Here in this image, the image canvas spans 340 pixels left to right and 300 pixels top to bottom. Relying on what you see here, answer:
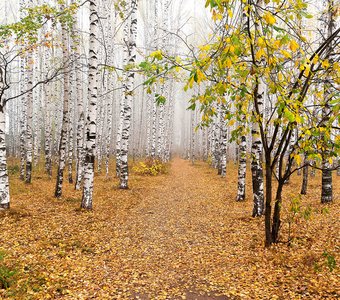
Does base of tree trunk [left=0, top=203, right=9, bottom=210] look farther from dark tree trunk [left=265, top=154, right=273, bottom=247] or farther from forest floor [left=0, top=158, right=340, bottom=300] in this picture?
dark tree trunk [left=265, top=154, right=273, bottom=247]

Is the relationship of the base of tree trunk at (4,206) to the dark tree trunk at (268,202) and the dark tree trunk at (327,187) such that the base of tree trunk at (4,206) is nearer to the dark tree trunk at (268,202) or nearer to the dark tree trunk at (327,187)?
the dark tree trunk at (268,202)

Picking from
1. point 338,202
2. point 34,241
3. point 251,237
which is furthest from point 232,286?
point 338,202

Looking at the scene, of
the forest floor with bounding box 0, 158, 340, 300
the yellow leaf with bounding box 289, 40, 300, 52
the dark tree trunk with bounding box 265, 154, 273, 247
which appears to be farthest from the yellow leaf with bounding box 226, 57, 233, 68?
the forest floor with bounding box 0, 158, 340, 300

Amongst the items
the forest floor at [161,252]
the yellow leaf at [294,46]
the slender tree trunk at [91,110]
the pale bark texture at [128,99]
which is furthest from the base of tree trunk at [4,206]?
the yellow leaf at [294,46]

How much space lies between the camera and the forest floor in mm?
5008

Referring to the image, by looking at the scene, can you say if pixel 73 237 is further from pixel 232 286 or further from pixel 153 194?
pixel 153 194

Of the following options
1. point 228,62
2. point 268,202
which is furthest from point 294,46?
point 268,202

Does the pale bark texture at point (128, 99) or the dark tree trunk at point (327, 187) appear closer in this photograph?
the dark tree trunk at point (327, 187)

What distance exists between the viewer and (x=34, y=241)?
270 inches

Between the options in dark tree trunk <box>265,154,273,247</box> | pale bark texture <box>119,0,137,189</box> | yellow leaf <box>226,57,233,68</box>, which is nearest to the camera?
yellow leaf <box>226,57,233,68</box>

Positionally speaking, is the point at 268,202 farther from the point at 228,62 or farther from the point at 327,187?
the point at 327,187

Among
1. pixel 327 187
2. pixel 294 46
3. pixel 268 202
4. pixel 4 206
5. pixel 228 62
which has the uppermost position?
pixel 294 46

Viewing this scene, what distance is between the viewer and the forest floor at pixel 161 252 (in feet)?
16.4

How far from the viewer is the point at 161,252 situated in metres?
6.86
